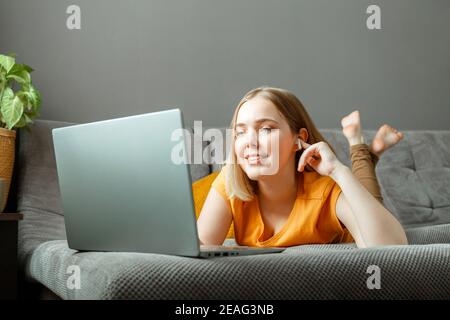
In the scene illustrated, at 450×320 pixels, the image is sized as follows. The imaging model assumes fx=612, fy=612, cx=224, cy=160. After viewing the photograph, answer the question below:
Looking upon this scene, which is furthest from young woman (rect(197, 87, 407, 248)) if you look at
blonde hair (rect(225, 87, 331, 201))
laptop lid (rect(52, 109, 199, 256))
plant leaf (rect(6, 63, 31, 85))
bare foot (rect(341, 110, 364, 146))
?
plant leaf (rect(6, 63, 31, 85))

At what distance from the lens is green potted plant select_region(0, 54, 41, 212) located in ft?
6.37

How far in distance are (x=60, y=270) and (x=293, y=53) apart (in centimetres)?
173

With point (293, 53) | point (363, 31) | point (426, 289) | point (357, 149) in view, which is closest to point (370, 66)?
point (363, 31)

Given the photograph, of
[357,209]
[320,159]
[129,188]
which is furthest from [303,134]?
[129,188]

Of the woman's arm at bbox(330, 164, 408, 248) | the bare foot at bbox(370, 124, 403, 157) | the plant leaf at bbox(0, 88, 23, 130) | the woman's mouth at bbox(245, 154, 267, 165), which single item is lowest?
the woman's arm at bbox(330, 164, 408, 248)

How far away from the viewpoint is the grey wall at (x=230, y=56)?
7.91 ft

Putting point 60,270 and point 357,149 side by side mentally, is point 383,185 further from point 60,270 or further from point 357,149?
point 60,270

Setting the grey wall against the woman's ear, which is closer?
the woman's ear

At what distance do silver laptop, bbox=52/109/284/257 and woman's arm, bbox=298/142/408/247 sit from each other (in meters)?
0.30

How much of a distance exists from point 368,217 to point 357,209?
0.03 meters

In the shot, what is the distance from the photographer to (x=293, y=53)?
2.68 metres

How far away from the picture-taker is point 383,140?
199 centimetres

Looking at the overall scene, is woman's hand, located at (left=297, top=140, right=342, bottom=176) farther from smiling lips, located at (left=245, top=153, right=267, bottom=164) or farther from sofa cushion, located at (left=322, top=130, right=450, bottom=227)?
sofa cushion, located at (left=322, top=130, right=450, bottom=227)

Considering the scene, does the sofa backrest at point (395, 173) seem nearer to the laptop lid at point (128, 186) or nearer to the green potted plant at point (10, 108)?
the green potted plant at point (10, 108)
